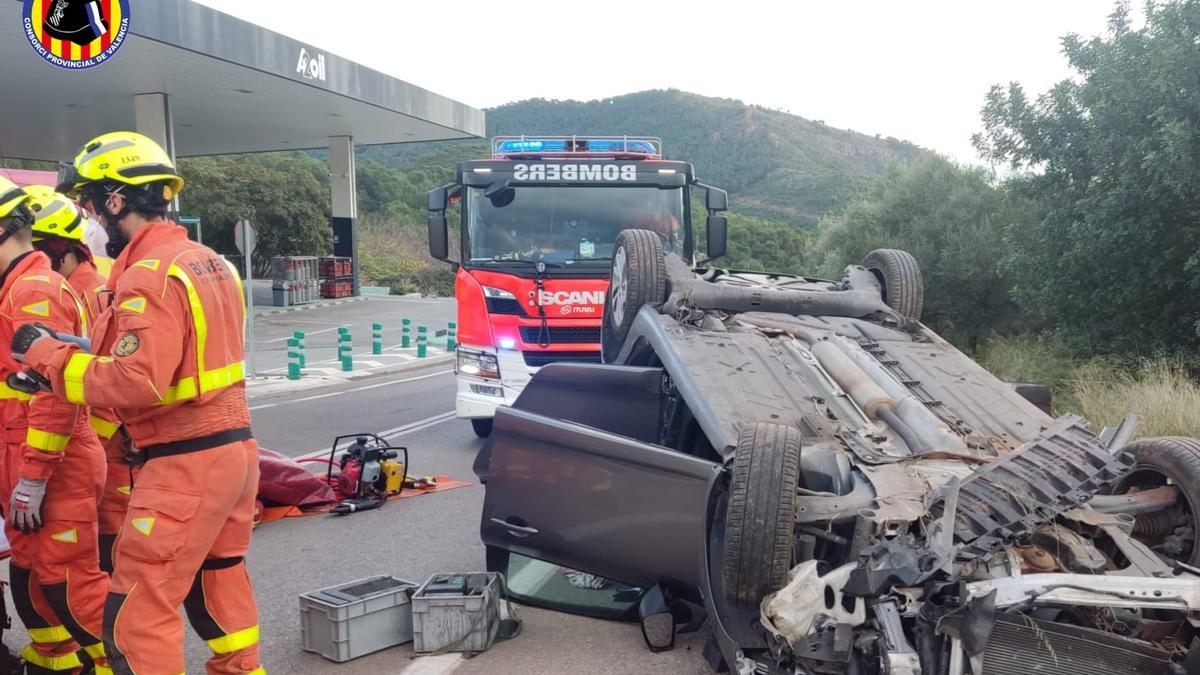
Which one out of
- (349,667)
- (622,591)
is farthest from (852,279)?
(349,667)

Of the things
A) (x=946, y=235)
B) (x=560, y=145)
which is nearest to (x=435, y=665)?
(x=560, y=145)

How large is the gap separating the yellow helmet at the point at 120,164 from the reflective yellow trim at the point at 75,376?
0.61m

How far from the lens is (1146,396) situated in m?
7.42

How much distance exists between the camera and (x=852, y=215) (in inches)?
683

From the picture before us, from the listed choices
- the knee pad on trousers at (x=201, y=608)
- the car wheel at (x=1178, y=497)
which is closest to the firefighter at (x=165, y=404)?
the knee pad on trousers at (x=201, y=608)

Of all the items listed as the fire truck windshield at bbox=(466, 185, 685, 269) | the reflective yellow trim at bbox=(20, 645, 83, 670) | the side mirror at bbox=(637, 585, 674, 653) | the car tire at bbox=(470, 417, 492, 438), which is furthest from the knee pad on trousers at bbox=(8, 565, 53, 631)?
the car tire at bbox=(470, 417, 492, 438)

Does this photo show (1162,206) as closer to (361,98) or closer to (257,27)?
(257,27)

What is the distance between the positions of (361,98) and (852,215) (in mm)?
12999

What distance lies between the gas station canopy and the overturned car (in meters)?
13.3

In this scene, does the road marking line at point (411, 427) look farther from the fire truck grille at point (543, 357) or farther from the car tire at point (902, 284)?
the car tire at point (902, 284)

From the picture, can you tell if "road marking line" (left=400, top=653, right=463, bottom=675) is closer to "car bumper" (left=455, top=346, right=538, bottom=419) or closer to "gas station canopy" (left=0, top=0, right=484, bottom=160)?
"car bumper" (left=455, top=346, right=538, bottom=419)

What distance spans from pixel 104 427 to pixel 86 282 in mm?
738

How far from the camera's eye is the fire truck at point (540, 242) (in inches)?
320

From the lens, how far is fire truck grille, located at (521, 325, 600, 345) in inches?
319
